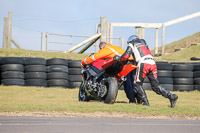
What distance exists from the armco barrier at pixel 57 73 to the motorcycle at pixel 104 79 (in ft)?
20.7

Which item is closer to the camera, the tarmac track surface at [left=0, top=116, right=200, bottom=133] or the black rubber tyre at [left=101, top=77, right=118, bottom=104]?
the tarmac track surface at [left=0, top=116, right=200, bottom=133]

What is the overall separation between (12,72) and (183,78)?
24.8ft

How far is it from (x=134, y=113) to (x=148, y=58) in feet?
6.35

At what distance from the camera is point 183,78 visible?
1912cm

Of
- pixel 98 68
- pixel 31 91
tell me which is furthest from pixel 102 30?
pixel 98 68

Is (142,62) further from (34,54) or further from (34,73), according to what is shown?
(34,54)

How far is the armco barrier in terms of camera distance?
58.6 ft

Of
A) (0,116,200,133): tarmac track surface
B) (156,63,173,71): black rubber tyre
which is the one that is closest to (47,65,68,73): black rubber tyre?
(156,63,173,71): black rubber tyre

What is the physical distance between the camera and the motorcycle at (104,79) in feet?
35.4

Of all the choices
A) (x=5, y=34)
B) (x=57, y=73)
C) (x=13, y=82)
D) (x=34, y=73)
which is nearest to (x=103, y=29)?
(x=5, y=34)

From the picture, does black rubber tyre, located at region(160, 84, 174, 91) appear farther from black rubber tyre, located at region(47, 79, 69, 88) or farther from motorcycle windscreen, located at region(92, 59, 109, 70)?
motorcycle windscreen, located at region(92, 59, 109, 70)

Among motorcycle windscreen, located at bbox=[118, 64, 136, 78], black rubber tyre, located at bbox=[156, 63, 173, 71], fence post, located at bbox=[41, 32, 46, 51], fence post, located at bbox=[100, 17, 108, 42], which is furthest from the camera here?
fence post, located at bbox=[100, 17, 108, 42]

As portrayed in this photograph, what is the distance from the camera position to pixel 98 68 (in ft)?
38.0

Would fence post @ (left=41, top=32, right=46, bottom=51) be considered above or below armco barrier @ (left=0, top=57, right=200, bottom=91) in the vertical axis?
above
